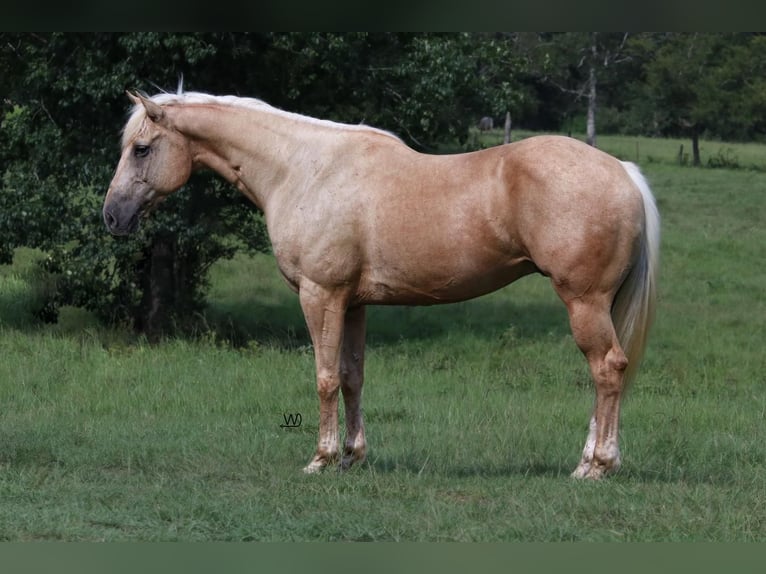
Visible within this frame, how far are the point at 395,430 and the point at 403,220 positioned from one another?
227 cm

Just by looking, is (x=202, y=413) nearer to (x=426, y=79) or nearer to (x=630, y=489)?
(x=630, y=489)

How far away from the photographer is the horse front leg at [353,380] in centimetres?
714

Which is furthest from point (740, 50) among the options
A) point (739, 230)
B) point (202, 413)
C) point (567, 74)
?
point (202, 413)

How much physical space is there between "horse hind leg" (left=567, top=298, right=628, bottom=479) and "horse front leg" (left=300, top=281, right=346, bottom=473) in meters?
1.44

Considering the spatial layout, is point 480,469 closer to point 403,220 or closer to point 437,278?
point 437,278

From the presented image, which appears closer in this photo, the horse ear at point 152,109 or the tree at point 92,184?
the horse ear at point 152,109

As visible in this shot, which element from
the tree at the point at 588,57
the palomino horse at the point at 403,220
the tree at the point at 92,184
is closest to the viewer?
the palomino horse at the point at 403,220

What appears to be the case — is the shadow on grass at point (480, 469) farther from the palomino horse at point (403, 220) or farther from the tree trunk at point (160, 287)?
the tree trunk at point (160, 287)

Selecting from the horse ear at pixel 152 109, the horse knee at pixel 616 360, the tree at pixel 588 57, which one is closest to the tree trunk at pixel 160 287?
the horse ear at pixel 152 109

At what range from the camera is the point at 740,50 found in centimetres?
2722

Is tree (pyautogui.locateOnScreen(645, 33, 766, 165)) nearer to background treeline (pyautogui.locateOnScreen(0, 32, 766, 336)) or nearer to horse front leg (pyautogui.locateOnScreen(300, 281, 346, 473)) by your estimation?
background treeline (pyautogui.locateOnScreen(0, 32, 766, 336))

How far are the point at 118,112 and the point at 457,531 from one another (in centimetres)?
941

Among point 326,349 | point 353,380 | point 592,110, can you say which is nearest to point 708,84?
point 592,110

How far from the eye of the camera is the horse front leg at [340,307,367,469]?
281 inches
